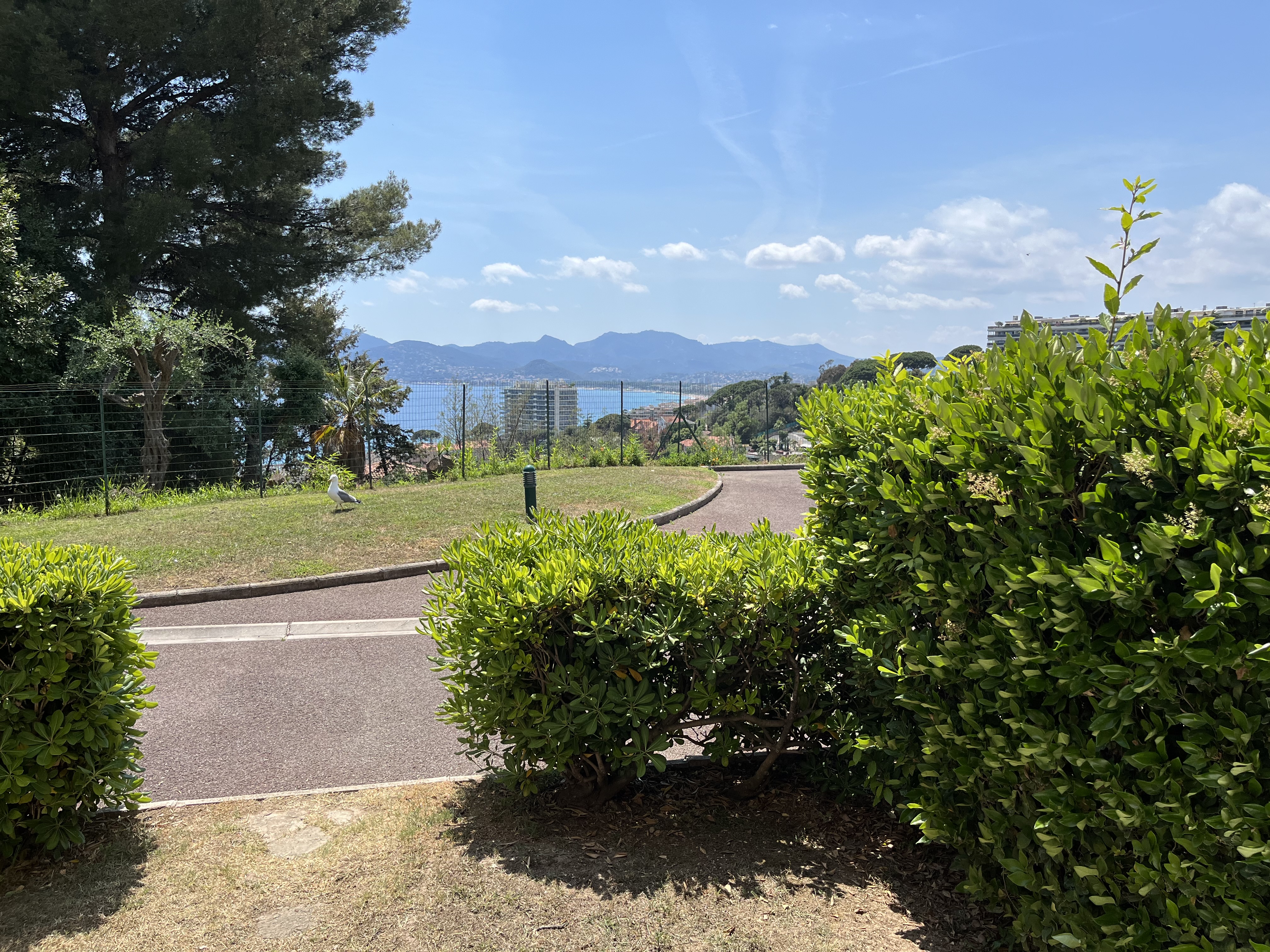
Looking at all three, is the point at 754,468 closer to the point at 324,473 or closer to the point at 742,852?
the point at 324,473

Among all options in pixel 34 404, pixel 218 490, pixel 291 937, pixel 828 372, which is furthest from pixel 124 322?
pixel 828 372

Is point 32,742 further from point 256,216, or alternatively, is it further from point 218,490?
point 256,216

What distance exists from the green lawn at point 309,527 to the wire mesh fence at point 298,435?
2495 mm

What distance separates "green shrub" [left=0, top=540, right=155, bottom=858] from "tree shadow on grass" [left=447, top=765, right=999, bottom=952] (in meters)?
1.64

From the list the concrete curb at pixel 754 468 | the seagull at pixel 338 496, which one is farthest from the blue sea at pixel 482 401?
the seagull at pixel 338 496

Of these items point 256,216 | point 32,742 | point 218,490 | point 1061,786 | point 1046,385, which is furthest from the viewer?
point 256,216

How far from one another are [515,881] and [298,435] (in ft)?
75.0

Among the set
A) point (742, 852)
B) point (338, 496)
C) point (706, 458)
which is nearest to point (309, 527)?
point (338, 496)

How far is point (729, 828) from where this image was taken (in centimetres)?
362

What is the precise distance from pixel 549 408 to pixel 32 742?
18.6 metres

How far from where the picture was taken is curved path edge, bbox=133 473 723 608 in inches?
331

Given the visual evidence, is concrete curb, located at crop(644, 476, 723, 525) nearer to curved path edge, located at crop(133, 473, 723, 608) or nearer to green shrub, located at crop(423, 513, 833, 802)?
curved path edge, located at crop(133, 473, 723, 608)

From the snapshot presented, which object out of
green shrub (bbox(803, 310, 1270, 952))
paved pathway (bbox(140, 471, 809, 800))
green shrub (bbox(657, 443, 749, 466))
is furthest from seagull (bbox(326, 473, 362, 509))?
green shrub (bbox(803, 310, 1270, 952))

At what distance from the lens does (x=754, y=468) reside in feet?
74.5
